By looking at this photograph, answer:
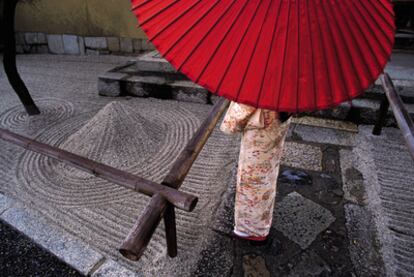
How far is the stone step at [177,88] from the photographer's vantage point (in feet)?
12.8

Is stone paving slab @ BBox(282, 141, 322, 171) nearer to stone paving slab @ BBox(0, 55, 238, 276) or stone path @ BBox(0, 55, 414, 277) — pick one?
stone path @ BBox(0, 55, 414, 277)

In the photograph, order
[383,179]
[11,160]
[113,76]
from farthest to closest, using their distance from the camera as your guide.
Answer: [113,76], [11,160], [383,179]

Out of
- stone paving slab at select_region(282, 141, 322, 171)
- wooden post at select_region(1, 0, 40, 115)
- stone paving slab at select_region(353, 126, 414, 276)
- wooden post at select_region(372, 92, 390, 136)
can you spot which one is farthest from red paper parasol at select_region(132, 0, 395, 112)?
wooden post at select_region(1, 0, 40, 115)

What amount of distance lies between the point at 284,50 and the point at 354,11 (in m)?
0.35

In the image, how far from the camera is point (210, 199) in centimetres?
266

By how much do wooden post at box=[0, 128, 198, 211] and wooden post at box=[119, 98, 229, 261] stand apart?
51 millimetres

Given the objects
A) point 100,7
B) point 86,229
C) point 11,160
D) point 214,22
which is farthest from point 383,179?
point 100,7

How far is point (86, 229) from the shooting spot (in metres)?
2.36

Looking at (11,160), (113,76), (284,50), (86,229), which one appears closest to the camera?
(284,50)

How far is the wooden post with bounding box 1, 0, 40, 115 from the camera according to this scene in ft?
11.5

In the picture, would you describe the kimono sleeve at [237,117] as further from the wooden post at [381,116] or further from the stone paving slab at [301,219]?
the wooden post at [381,116]

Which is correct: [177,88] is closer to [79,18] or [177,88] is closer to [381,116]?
[381,116]

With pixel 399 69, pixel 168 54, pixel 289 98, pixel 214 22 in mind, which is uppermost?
pixel 214 22

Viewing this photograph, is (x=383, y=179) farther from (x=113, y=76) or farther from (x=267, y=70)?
(x=113, y=76)
